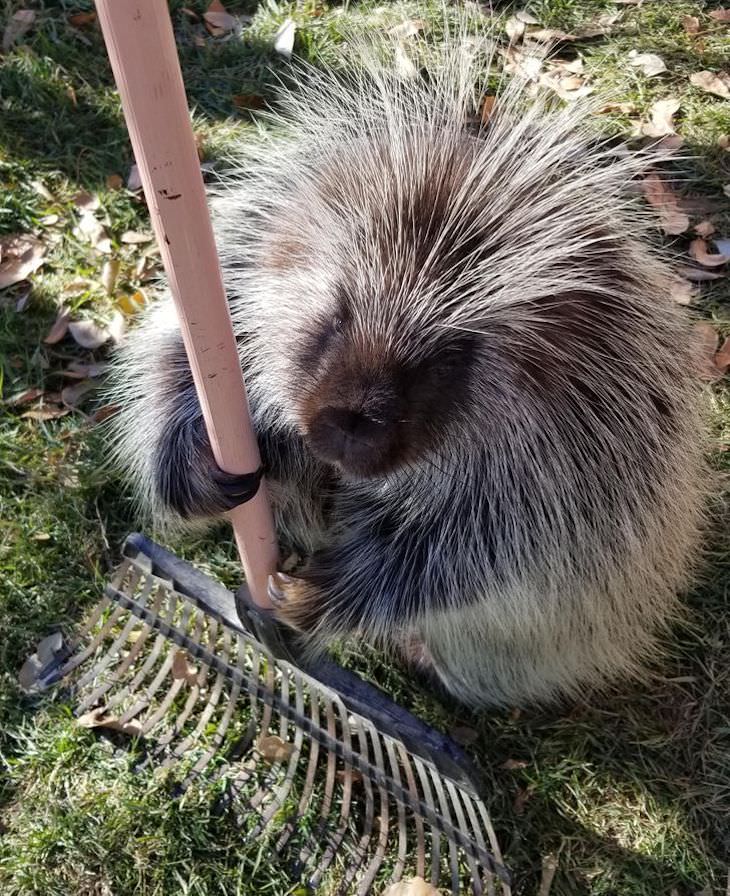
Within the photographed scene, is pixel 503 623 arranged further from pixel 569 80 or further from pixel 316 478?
pixel 569 80

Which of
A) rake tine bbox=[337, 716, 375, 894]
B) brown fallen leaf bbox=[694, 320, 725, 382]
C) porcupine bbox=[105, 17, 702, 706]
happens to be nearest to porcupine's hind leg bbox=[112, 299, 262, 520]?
porcupine bbox=[105, 17, 702, 706]

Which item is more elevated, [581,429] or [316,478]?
[581,429]

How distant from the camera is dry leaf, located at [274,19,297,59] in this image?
3.15 meters

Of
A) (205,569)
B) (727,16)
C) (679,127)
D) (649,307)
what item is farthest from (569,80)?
(205,569)

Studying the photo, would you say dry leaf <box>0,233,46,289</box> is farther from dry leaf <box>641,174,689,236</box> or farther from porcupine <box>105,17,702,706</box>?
dry leaf <box>641,174,689,236</box>

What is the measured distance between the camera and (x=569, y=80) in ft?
9.99

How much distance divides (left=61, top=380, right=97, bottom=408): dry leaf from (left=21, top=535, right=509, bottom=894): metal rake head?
0.68 m

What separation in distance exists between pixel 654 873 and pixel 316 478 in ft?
3.67

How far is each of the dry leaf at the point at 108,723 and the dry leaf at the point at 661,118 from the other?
2487mm

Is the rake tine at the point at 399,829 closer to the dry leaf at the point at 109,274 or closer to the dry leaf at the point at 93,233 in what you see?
the dry leaf at the point at 109,274

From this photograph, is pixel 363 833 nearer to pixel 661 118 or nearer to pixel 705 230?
pixel 705 230

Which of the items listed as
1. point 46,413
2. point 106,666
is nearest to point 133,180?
point 46,413

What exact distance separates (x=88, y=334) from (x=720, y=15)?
2569 millimetres

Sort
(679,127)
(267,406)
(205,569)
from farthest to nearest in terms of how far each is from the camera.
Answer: (679,127) → (205,569) → (267,406)
